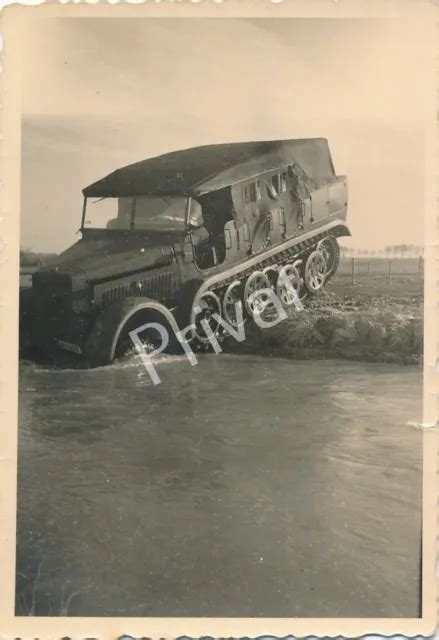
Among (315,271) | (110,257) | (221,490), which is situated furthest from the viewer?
(315,271)

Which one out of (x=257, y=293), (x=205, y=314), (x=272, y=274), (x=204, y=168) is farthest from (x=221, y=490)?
(x=204, y=168)

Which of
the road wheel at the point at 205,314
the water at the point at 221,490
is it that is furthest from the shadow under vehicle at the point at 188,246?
the water at the point at 221,490

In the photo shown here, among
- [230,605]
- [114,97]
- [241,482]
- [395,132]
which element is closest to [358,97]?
[395,132]

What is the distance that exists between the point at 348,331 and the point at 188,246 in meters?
0.76

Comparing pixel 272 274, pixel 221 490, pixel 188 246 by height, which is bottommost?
pixel 221 490

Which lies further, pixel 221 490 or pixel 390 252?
pixel 390 252

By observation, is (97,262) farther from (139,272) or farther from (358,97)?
(358,97)

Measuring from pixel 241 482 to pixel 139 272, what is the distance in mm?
931

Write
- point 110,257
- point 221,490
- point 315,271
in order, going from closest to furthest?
point 221,490 → point 110,257 → point 315,271

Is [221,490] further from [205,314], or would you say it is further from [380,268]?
[380,268]

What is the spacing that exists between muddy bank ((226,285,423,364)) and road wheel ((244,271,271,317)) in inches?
2.9

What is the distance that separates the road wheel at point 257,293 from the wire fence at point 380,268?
313 millimetres

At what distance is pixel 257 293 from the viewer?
2.73 meters

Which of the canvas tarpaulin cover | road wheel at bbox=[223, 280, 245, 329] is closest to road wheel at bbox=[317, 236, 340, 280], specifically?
the canvas tarpaulin cover
